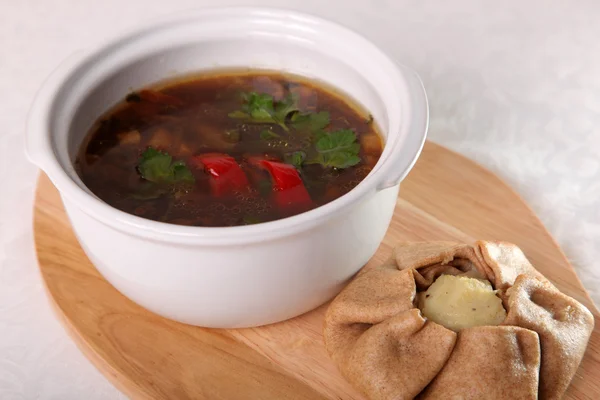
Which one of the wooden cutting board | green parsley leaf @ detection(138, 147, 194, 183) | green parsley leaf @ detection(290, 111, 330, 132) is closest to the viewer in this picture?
the wooden cutting board

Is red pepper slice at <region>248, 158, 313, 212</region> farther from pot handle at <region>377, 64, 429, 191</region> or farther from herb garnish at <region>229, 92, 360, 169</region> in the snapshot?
pot handle at <region>377, 64, 429, 191</region>

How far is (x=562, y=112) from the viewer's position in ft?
10.9

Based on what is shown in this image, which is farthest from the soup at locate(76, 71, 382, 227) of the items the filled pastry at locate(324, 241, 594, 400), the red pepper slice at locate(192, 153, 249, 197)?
the filled pastry at locate(324, 241, 594, 400)

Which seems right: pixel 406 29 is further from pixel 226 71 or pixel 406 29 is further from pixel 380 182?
pixel 380 182

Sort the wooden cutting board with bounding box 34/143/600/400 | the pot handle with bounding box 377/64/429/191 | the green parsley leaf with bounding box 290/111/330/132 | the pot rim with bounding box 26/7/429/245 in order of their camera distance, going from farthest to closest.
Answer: the green parsley leaf with bounding box 290/111/330/132 → the wooden cutting board with bounding box 34/143/600/400 → the pot handle with bounding box 377/64/429/191 → the pot rim with bounding box 26/7/429/245

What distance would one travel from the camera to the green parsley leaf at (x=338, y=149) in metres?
2.13

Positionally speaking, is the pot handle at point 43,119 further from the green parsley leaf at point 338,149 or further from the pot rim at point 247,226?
the green parsley leaf at point 338,149

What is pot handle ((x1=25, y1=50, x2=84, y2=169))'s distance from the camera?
189 centimetres

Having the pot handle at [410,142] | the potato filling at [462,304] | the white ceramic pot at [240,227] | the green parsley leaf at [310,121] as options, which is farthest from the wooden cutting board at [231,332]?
the pot handle at [410,142]

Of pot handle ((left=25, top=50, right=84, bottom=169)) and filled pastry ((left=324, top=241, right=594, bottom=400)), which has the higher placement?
pot handle ((left=25, top=50, right=84, bottom=169))

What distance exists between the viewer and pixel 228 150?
85.9 inches

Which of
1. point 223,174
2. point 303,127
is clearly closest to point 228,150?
point 223,174

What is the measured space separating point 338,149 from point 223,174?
32 centimetres

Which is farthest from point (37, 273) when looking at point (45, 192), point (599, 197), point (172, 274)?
point (599, 197)
